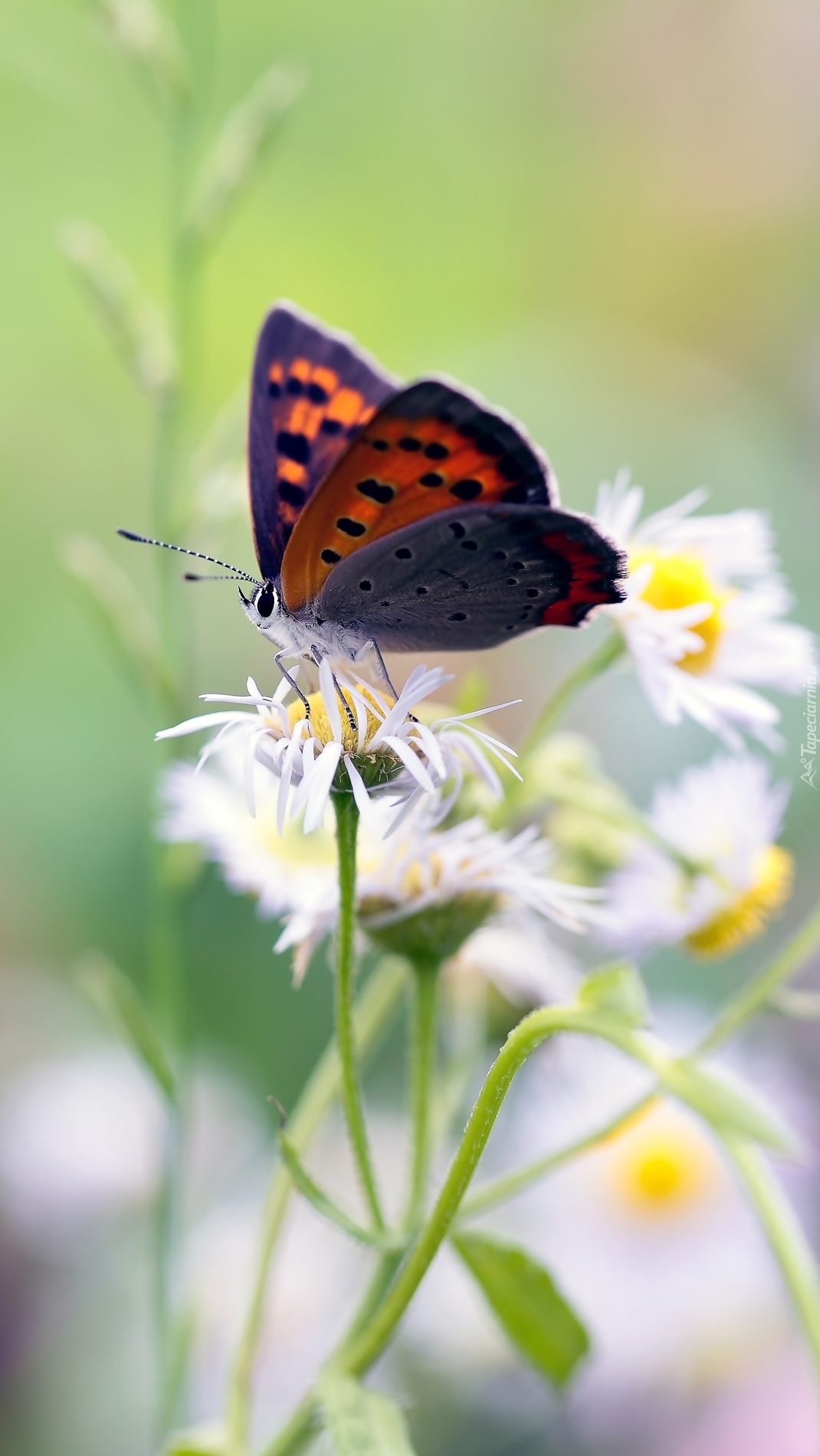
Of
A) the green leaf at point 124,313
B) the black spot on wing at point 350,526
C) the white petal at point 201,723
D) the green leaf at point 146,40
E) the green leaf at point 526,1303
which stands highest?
the green leaf at point 146,40

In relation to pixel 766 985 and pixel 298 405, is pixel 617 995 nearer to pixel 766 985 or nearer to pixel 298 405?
pixel 766 985

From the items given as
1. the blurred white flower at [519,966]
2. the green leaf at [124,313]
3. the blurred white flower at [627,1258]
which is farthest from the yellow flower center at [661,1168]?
the green leaf at [124,313]

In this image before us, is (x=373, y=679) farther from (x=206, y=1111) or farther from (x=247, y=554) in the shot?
(x=247, y=554)

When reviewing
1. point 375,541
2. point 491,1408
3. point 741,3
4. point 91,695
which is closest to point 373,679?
point 375,541

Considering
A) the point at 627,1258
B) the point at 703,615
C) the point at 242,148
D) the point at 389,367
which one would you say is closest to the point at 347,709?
the point at 703,615

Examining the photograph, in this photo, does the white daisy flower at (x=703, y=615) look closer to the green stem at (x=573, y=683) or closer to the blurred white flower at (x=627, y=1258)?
the green stem at (x=573, y=683)

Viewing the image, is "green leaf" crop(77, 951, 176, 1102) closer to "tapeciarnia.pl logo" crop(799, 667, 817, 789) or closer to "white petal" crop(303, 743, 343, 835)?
"white petal" crop(303, 743, 343, 835)
